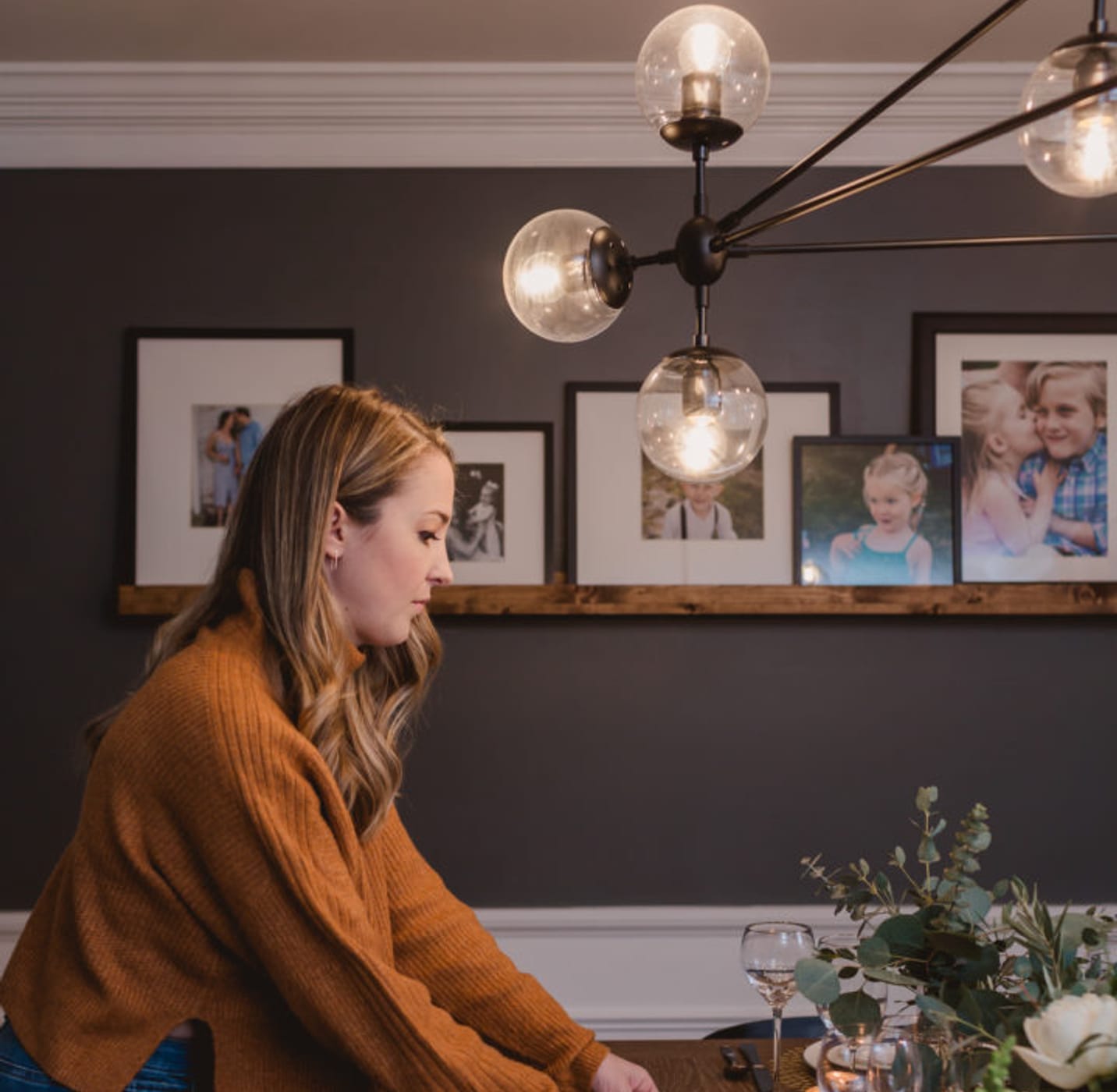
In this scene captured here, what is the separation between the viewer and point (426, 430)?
1784 millimetres

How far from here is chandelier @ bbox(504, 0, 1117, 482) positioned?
128 cm

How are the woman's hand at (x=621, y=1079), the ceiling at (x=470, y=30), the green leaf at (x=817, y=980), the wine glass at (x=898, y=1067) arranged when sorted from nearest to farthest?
the wine glass at (x=898, y=1067)
the green leaf at (x=817, y=980)
the woman's hand at (x=621, y=1079)
the ceiling at (x=470, y=30)

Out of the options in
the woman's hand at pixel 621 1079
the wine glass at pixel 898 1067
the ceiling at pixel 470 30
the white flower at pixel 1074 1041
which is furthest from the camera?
the ceiling at pixel 470 30

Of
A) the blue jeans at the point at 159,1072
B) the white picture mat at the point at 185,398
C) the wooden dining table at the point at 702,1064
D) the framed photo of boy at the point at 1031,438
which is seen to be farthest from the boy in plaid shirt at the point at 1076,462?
the blue jeans at the point at 159,1072

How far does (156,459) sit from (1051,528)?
87.4 inches

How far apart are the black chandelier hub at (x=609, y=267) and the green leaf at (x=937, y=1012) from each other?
86 cm

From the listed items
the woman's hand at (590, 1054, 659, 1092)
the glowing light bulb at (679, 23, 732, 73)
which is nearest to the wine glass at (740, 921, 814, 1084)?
the woman's hand at (590, 1054, 659, 1092)

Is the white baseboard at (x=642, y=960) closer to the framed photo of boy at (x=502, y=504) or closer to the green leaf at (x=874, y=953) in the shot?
the framed photo of boy at (x=502, y=504)

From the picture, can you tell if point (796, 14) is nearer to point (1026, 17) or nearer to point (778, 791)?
point (1026, 17)

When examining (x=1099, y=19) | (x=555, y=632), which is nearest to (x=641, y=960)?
(x=555, y=632)

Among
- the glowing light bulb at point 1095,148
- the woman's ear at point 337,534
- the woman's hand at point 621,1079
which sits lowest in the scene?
the woman's hand at point 621,1079

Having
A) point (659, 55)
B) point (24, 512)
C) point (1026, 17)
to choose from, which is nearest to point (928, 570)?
point (1026, 17)

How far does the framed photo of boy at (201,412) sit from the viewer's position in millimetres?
3137

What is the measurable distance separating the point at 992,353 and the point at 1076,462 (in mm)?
339
